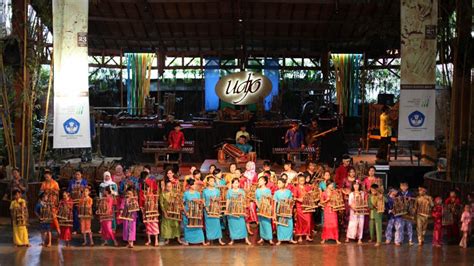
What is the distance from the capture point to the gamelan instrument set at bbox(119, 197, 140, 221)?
11469mm

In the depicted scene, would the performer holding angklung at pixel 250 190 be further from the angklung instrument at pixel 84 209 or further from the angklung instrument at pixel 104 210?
the angklung instrument at pixel 84 209

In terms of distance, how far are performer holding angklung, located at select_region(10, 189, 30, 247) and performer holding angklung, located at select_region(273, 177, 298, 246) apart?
12.5ft

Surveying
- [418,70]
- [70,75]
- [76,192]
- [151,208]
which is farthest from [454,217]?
[70,75]

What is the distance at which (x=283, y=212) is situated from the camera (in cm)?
1161

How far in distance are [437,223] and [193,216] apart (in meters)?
3.69

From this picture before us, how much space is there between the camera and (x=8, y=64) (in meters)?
13.7

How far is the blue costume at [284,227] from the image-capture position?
1168cm

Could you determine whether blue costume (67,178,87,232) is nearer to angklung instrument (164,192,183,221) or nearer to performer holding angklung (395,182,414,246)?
angklung instrument (164,192,183,221)

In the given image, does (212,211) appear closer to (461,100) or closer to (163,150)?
(163,150)

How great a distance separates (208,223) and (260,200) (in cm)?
87

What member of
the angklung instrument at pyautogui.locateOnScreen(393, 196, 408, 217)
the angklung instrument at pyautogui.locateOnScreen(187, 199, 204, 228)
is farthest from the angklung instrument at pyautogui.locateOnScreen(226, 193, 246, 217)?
the angklung instrument at pyautogui.locateOnScreen(393, 196, 408, 217)

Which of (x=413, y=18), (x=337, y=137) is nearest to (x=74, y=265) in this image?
(x=413, y=18)

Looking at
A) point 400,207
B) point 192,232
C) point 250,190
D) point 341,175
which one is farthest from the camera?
point 341,175

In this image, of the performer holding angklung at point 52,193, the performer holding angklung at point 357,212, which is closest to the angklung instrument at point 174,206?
the performer holding angklung at point 52,193
